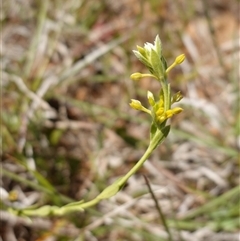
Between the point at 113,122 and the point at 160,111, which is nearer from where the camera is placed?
the point at 160,111

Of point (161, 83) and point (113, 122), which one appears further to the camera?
point (113, 122)

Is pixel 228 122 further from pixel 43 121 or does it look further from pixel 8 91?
pixel 8 91

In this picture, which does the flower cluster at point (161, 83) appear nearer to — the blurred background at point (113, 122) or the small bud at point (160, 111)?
the small bud at point (160, 111)

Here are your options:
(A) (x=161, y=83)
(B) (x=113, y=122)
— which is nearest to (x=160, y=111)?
(A) (x=161, y=83)

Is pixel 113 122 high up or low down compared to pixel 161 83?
down

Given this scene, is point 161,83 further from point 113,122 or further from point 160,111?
point 113,122

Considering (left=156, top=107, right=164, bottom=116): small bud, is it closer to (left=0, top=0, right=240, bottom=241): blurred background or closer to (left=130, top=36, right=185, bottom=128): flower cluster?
(left=130, top=36, right=185, bottom=128): flower cluster

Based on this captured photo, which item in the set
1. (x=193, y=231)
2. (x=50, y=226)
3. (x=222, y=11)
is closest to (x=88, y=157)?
(x=50, y=226)

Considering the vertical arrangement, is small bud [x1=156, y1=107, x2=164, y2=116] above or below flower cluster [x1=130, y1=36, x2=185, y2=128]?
below

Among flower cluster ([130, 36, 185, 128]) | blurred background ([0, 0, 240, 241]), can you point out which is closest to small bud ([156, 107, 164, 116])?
flower cluster ([130, 36, 185, 128])
